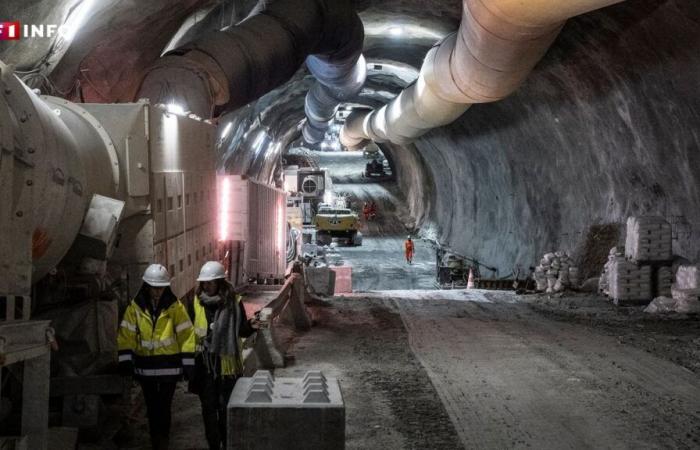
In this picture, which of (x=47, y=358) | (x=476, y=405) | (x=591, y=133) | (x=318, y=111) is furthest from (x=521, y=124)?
(x=47, y=358)

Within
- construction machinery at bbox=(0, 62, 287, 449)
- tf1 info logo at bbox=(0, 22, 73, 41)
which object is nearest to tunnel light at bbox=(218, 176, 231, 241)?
construction machinery at bbox=(0, 62, 287, 449)

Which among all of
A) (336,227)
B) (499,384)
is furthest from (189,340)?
(336,227)

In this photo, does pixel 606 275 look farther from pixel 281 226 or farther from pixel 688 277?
pixel 281 226

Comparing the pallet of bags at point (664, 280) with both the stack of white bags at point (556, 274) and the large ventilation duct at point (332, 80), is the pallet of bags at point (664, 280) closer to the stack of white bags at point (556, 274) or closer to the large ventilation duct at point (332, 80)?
the stack of white bags at point (556, 274)

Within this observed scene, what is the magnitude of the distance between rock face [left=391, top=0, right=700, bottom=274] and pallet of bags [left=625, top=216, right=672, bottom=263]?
355mm

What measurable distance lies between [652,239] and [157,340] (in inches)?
435

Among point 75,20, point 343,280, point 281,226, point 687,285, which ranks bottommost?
point 343,280

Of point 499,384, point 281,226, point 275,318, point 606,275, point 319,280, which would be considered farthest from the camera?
point 319,280

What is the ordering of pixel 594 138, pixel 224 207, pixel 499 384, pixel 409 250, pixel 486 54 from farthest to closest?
pixel 409 250 → pixel 594 138 → pixel 224 207 → pixel 486 54 → pixel 499 384

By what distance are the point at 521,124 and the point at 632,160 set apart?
508 cm

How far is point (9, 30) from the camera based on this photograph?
8.15 metres

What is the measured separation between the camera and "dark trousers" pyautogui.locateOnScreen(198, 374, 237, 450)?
6062 mm

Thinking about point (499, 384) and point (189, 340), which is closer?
point (189, 340)

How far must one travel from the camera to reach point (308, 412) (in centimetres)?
437
